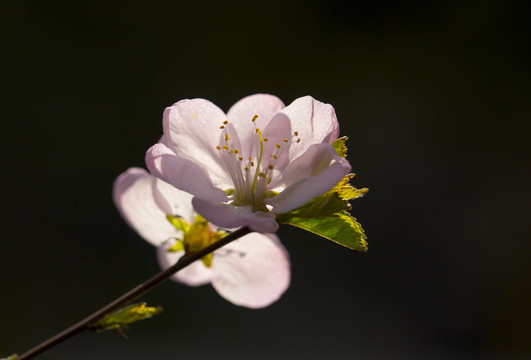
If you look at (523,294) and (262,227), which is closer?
(262,227)

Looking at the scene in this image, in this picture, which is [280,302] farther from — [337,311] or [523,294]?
[523,294]

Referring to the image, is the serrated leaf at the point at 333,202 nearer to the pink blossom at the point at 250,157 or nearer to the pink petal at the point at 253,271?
the pink blossom at the point at 250,157

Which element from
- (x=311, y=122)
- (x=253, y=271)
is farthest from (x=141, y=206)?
(x=311, y=122)

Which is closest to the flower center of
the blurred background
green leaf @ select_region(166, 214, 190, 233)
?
green leaf @ select_region(166, 214, 190, 233)

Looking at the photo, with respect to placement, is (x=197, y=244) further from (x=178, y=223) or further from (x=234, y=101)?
(x=234, y=101)

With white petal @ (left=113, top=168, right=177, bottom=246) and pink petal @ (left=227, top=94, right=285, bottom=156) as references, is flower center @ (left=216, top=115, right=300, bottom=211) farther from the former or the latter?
white petal @ (left=113, top=168, right=177, bottom=246)

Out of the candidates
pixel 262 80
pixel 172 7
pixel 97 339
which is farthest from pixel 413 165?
pixel 97 339

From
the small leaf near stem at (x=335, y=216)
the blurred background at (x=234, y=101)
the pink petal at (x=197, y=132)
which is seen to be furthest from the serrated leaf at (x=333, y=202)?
the blurred background at (x=234, y=101)
